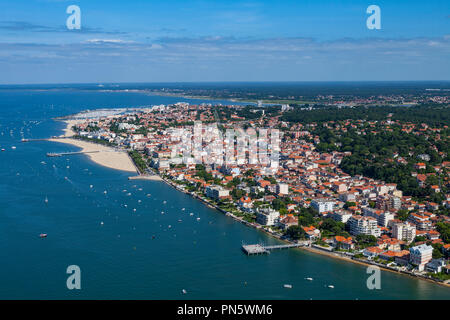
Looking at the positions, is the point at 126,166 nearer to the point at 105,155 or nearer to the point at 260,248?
the point at 105,155

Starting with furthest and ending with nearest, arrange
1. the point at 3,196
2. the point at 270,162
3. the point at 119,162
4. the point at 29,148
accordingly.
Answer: the point at 29,148 → the point at 119,162 → the point at 270,162 → the point at 3,196

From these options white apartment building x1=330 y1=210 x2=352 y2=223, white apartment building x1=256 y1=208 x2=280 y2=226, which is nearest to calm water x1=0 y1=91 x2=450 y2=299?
white apartment building x1=256 y1=208 x2=280 y2=226

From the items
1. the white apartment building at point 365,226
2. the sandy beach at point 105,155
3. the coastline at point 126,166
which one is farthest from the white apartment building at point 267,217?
the sandy beach at point 105,155

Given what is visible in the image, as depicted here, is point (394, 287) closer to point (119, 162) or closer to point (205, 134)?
point (119, 162)

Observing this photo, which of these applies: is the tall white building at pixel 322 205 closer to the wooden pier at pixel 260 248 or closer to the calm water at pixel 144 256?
the calm water at pixel 144 256

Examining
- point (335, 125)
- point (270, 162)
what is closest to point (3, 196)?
point (270, 162)

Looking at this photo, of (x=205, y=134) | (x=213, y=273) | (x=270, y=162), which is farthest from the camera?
(x=205, y=134)

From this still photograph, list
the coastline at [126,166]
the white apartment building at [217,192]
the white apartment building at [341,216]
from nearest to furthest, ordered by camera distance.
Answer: the coastline at [126,166], the white apartment building at [341,216], the white apartment building at [217,192]
